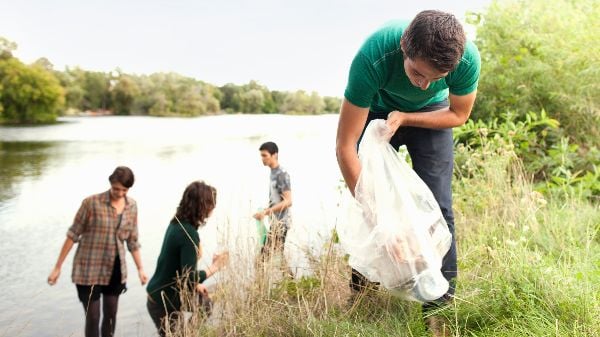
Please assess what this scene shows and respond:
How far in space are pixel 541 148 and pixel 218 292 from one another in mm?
4113

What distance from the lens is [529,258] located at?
2240 millimetres

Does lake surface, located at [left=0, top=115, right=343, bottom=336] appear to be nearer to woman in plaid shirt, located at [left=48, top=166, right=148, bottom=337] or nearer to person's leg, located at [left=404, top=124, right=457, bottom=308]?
woman in plaid shirt, located at [left=48, top=166, right=148, bottom=337]

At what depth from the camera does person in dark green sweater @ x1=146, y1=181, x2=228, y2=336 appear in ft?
10.9

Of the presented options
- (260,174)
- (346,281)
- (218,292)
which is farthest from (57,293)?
(260,174)

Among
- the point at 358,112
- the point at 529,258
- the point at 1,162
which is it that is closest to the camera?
the point at 358,112

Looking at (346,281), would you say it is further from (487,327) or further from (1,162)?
(1,162)

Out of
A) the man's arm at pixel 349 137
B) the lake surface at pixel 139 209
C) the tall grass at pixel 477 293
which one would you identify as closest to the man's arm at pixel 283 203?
the lake surface at pixel 139 209

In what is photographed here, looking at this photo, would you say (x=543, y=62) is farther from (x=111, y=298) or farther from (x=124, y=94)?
(x=124, y=94)

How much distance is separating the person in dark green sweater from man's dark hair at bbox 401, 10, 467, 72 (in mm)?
2168

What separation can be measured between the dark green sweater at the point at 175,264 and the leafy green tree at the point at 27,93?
50.9 m

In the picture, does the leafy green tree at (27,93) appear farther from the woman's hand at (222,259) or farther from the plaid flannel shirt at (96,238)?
the woman's hand at (222,259)

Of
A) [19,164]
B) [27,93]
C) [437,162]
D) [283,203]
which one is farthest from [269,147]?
[27,93]

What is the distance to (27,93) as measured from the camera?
47688 mm

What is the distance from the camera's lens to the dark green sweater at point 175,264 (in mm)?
3314
